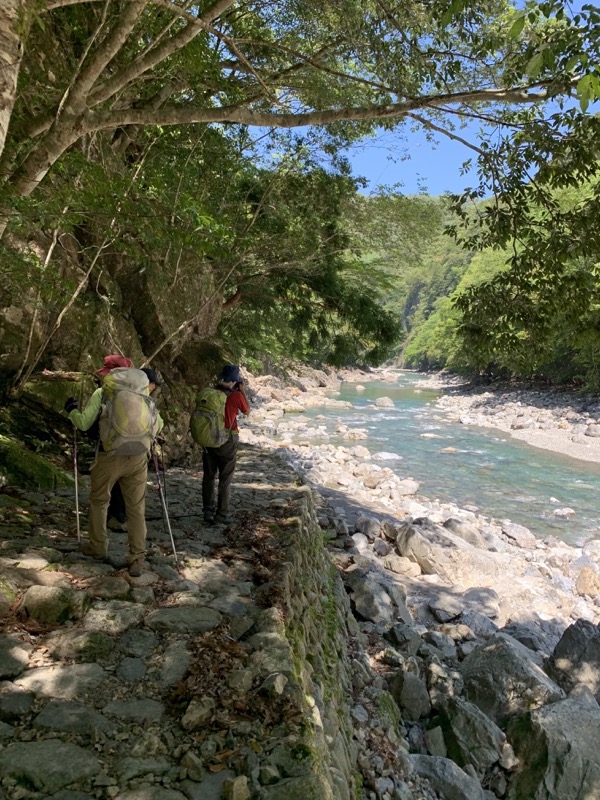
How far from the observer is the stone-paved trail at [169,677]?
6.97 ft

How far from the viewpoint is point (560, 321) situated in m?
5.59

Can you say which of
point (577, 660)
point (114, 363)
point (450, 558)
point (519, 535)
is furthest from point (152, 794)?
point (519, 535)

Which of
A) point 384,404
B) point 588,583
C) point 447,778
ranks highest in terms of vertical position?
point 447,778

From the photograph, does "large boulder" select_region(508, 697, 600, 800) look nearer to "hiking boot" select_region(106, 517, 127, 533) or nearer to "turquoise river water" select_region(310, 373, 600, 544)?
"hiking boot" select_region(106, 517, 127, 533)

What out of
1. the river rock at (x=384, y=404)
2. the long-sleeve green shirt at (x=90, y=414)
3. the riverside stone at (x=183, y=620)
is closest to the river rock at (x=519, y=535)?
the riverside stone at (x=183, y=620)

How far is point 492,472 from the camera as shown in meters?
19.5

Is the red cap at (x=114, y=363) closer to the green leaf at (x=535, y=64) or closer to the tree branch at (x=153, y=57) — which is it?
the tree branch at (x=153, y=57)

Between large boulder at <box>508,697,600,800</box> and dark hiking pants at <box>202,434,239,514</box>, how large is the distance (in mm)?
3693

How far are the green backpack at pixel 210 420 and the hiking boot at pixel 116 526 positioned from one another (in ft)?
3.89

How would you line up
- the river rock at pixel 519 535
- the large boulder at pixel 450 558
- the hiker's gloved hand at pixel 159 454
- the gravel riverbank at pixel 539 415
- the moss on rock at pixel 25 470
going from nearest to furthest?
the hiker's gloved hand at pixel 159 454, the moss on rock at pixel 25 470, the large boulder at pixel 450 558, the river rock at pixel 519 535, the gravel riverbank at pixel 539 415

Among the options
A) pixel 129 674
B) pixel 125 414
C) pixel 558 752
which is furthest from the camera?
pixel 558 752

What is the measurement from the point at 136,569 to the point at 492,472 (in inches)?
709

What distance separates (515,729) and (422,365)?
9339cm

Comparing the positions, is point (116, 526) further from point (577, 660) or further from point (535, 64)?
point (577, 660)
